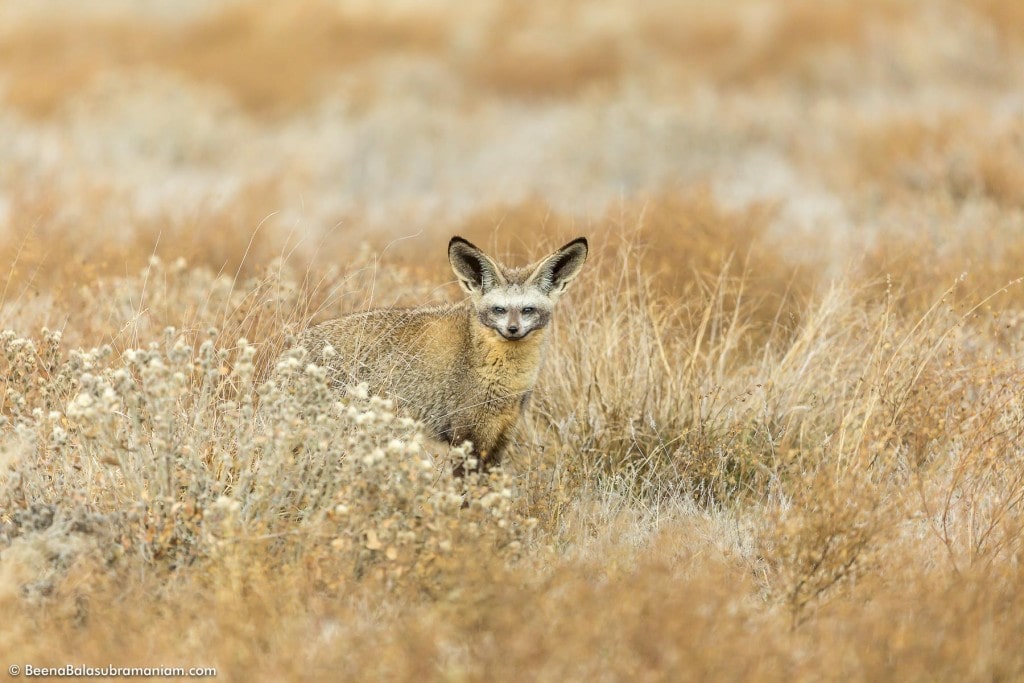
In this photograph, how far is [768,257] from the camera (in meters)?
8.55

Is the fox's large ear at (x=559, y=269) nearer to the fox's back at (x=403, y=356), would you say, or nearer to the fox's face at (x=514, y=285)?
the fox's face at (x=514, y=285)

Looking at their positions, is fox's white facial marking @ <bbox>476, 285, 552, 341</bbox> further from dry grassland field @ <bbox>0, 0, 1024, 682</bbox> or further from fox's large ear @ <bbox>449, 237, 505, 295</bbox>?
dry grassland field @ <bbox>0, 0, 1024, 682</bbox>

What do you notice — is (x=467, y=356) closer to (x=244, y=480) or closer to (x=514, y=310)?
(x=514, y=310)

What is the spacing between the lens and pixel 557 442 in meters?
6.07

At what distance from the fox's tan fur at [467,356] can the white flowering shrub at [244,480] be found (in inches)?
30.4

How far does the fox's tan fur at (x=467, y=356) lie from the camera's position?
573 centimetres

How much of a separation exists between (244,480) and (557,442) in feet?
6.64

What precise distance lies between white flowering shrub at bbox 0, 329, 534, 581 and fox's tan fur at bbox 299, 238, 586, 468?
772mm

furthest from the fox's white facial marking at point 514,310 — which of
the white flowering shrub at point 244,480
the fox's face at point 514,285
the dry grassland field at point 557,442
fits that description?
the white flowering shrub at point 244,480

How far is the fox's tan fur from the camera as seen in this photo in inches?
226

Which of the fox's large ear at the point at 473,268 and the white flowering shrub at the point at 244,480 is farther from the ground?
the fox's large ear at the point at 473,268

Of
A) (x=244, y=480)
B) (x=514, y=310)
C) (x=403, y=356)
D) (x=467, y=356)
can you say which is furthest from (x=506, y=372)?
(x=244, y=480)

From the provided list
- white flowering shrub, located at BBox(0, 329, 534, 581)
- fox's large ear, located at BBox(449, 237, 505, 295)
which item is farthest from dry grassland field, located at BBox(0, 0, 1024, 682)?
fox's large ear, located at BBox(449, 237, 505, 295)

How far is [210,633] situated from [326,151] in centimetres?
1214
